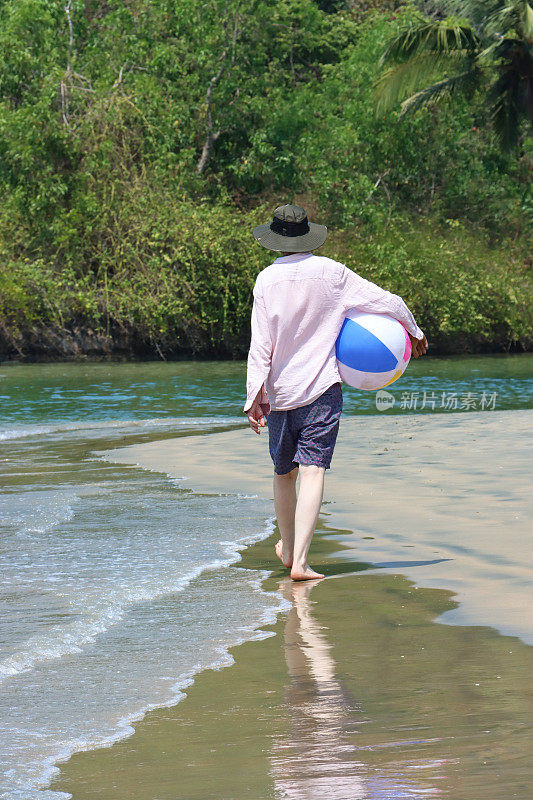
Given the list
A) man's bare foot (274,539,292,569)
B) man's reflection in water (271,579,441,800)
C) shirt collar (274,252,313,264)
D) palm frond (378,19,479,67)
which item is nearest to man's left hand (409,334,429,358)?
shirt collar (274,252,313,264)

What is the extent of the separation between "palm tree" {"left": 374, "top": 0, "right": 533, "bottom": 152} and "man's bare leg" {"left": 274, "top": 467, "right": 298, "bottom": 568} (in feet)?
78.9

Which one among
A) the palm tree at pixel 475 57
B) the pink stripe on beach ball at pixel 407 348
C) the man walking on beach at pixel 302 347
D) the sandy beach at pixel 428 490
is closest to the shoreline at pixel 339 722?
the sandy beach at pixel 428 490

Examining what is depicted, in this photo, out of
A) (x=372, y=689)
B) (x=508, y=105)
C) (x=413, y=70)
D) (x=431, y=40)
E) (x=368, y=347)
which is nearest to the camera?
(x=372, y=689)

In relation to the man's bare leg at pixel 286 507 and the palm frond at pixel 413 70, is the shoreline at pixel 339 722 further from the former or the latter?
the palm frond at pixel 413 70

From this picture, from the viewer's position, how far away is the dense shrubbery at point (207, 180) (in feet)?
105

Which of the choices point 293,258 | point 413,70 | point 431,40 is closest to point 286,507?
point 293,258

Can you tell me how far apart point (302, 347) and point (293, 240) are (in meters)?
0.55

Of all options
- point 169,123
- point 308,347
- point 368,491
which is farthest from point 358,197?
point 308,347

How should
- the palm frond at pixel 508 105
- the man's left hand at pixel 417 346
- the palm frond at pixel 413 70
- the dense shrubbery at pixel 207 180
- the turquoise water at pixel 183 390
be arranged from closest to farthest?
the man's left hand at pixel 417 346 < the turquoise water at pixel 183 390 < the palm frond at pixel 508 105 < the palm frond at pixel 413 70 < the dense shrubbery at pixel 207 180

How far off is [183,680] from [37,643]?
31.3 inches

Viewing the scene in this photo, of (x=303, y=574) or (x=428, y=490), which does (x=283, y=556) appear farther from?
(x=428, y=490)

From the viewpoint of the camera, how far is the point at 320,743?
11.1 ft

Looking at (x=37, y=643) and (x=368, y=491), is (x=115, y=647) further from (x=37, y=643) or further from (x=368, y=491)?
(x=368, y=491)

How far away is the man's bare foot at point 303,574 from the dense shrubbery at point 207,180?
25.5 metres
